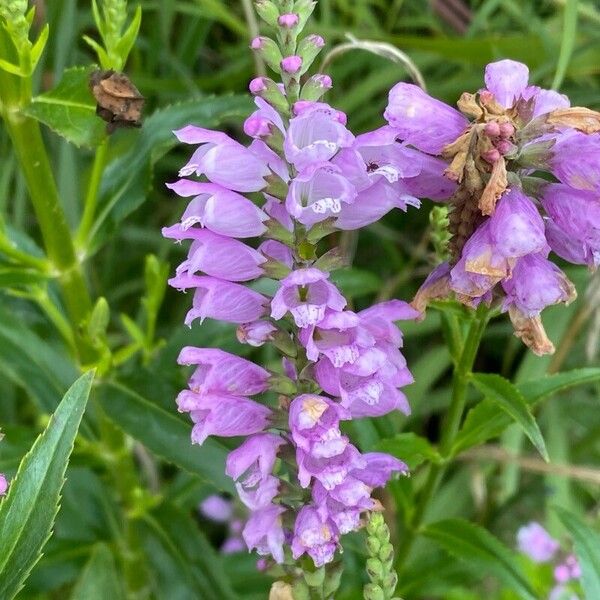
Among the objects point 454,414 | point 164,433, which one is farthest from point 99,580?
point 454,414

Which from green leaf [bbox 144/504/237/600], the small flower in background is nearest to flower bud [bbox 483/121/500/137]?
green leaf [bbox 144/504/237/600]

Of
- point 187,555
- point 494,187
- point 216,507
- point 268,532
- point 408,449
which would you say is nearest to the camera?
point 494,187

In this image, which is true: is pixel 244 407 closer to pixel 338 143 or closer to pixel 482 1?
pixel 338 143

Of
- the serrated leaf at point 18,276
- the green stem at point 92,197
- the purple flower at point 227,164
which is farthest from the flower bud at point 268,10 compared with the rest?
the serrated leaf at point 18,276

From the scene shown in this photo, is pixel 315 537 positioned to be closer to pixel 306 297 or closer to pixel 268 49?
pixel 306 297

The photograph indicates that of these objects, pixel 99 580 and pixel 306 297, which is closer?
pixel 306 297

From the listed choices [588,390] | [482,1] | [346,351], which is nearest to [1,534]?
[346,351]
